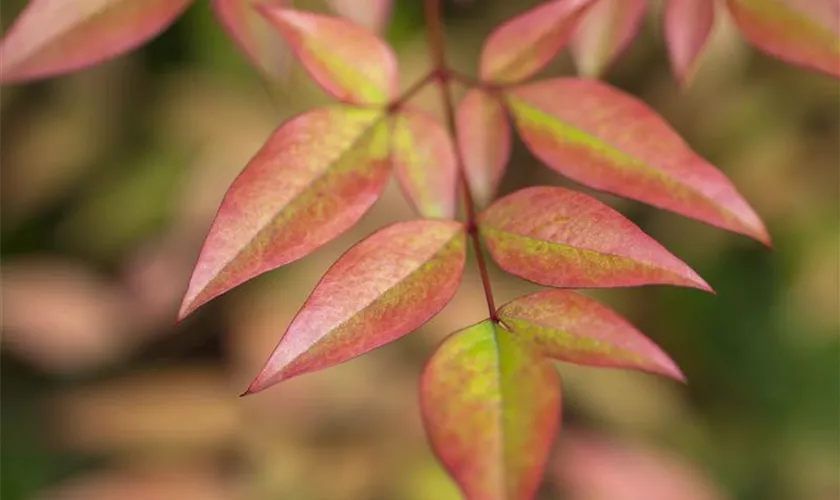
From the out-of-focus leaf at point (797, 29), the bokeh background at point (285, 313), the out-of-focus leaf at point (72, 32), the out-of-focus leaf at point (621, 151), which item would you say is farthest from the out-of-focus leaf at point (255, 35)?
the bokeh background at point (285, 313)

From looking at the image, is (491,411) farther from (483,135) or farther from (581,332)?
(483,135)

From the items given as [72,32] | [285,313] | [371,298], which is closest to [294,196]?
[371,298]

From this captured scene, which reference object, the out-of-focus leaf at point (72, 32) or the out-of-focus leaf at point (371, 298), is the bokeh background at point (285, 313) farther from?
the out-of-focus leaf at point (371, 298)

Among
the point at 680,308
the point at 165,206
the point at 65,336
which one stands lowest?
the point at 680,308

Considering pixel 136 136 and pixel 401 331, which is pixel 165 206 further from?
pixel 401 331

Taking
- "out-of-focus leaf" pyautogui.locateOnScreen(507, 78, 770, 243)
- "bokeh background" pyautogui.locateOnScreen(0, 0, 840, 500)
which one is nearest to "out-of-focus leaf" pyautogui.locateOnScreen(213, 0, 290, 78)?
"out-of-focus leaf" pyautogui.locateOnScreen(507, 78, 770, 243)

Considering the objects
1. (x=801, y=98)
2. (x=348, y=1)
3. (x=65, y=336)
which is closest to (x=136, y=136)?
(x=65, y=336)
